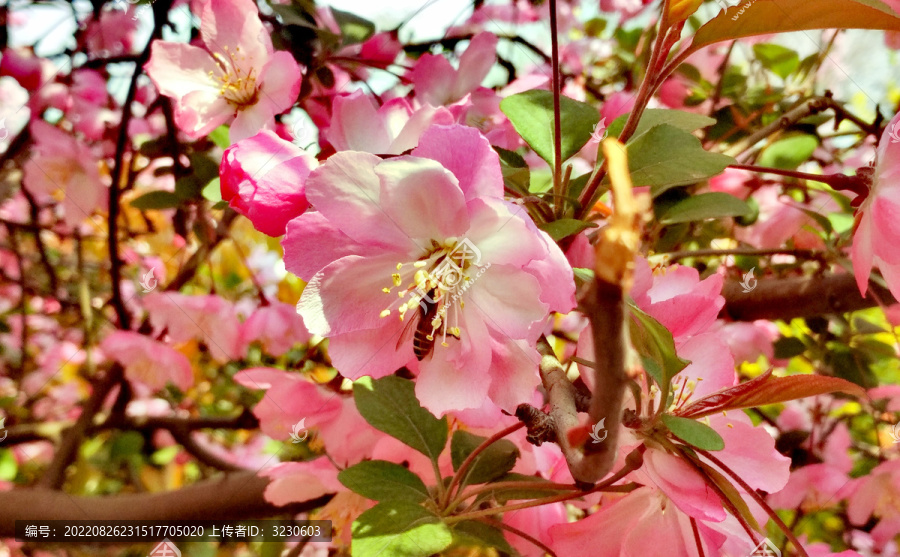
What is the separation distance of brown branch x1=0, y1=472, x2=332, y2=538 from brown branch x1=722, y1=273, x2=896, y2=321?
663mm

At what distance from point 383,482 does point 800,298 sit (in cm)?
64

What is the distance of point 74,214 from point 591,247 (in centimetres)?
99

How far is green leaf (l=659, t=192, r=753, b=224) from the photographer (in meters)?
0.59

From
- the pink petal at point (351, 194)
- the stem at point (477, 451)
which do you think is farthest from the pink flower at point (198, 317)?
the pink petal at point (351, 194)

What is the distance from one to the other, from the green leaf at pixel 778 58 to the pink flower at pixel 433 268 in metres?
0.81

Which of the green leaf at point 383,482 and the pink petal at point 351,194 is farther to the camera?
the green leaf at point 383,482

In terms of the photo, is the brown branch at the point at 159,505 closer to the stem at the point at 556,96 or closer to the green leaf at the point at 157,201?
the green leaf at the point at 157,201

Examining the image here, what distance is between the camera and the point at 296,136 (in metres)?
0.52

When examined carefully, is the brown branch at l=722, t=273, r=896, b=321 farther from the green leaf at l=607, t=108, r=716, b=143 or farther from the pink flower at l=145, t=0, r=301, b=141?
the pink flower at l=145, t=0, r=301, b=141

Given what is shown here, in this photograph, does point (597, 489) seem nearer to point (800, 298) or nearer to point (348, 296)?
point (348, 296)

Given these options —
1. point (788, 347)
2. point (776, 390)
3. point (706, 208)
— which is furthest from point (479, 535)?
point (788, 347)

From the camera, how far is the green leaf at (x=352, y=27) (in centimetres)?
74

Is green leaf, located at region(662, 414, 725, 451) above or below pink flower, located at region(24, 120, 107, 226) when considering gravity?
below

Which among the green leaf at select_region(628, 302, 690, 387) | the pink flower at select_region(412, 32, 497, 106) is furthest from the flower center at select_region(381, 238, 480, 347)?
Result: the pink flower at select_region(412, 32, 497, 106)
